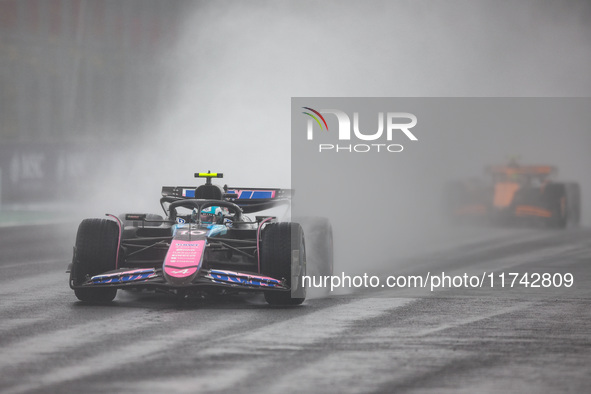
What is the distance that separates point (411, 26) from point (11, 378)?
74.5 ft

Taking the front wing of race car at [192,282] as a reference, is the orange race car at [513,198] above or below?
above

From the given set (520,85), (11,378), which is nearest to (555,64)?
(520,85)

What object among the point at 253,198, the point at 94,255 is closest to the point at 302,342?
the point at 94,255

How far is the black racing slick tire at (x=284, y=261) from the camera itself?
10359 mm

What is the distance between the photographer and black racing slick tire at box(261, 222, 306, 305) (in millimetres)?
10359

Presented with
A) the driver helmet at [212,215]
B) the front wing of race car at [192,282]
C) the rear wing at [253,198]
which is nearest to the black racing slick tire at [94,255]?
the front wing of race car at [192,282]

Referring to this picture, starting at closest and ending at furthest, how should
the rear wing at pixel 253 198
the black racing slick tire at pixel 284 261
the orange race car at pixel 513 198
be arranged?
the black racing slick tire at pixel 284 261 → the rear wing at pixel 253 198 → the orange race car at pixel 513 198

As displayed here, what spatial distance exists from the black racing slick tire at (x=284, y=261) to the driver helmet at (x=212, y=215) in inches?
49.6

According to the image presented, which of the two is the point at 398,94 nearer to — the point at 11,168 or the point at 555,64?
the point at 555,64

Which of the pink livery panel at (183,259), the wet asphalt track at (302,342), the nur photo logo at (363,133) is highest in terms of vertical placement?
the nur photo logo at (363,133)

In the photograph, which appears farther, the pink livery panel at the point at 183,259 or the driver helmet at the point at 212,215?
the driver helmet at the point at 212,215

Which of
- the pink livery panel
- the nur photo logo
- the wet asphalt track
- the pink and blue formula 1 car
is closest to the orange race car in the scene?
the nur photo logo

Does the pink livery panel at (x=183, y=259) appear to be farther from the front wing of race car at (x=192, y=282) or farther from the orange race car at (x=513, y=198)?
the orange race car at (x=513, y=198)

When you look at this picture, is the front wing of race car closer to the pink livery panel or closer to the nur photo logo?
the pink livery panel
